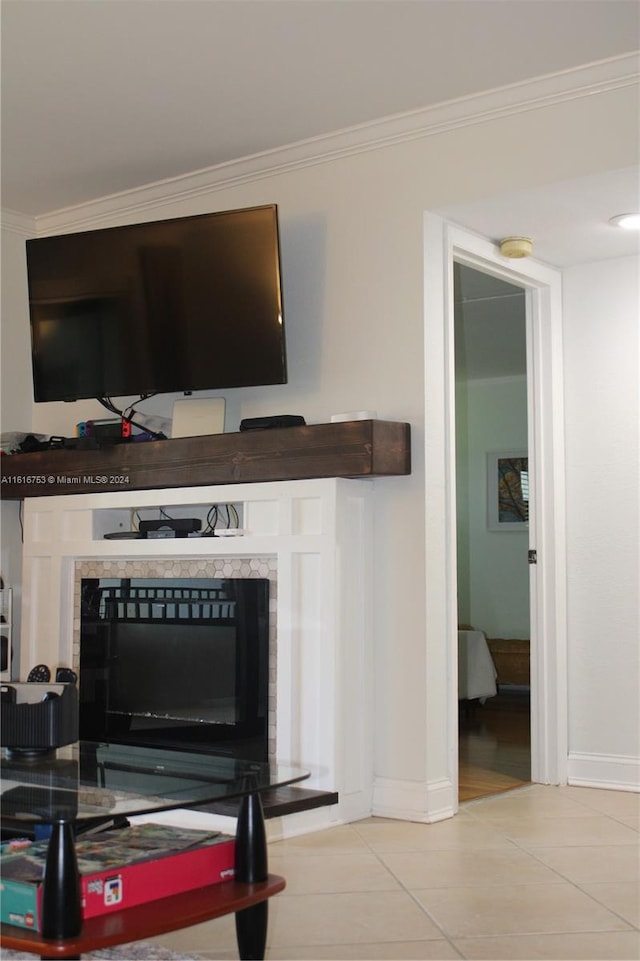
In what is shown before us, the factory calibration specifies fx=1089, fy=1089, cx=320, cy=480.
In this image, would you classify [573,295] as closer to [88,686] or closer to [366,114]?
[366,114]

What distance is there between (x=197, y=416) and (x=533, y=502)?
4.82 feet

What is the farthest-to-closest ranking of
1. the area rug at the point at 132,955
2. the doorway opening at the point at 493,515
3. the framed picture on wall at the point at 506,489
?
the framed picture on wall at the point at 506,489 → the doorway opening at the point at 493,515 → the area rug at the point at 132,955

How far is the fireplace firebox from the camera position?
3.89 m

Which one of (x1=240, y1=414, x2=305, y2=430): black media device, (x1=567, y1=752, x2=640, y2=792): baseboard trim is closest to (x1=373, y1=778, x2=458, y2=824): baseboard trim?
(x1=567, y1=752, x2=640, y2=792): baseboard trim

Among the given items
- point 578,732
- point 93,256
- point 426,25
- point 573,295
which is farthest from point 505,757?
point 426,25

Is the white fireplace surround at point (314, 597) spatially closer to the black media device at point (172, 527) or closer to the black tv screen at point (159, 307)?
the black media device at point (172, 527)

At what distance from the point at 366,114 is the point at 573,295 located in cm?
129

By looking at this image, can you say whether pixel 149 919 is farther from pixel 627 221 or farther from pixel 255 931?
pixel 627 221

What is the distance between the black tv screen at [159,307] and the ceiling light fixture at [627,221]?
1283 millimetres

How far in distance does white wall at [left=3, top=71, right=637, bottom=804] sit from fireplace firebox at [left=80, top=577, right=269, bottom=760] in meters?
0.46

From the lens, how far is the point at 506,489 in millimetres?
8461

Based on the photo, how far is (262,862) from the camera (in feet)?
6.94

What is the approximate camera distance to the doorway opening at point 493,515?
691 cm

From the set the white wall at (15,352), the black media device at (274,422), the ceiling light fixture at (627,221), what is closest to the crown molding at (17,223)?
the white wall at (15,352)
